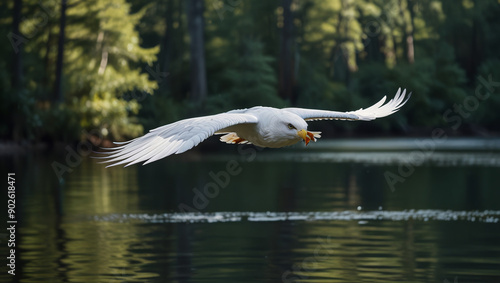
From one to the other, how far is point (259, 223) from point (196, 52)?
32429mm

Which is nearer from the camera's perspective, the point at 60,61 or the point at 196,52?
the point at 60,61

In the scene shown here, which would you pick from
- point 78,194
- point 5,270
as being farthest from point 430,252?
point 78,194

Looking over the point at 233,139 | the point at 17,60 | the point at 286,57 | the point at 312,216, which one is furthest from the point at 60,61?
the point at 233,139

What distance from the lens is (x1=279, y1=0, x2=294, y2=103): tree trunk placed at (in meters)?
62.4

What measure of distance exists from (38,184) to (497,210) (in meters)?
14.0

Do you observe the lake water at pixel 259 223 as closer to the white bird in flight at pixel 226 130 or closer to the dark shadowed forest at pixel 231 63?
the white bird in flight at pixel 226 130

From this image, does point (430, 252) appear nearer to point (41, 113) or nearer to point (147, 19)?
point (41, 113)

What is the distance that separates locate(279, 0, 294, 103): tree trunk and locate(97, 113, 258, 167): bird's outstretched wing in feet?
163

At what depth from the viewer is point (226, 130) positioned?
1376cm

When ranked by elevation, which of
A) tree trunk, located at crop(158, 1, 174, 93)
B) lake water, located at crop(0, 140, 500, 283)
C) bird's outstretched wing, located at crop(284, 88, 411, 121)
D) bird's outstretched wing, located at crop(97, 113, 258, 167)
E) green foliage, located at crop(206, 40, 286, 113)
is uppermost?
tree trunk, located at crop(158, 1, 174, 93)

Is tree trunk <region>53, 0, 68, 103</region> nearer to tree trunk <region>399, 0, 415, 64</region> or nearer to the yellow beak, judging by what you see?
tree trunk <region>399, 0, 415, 64</region>

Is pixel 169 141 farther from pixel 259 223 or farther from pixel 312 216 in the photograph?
pixel 312 216

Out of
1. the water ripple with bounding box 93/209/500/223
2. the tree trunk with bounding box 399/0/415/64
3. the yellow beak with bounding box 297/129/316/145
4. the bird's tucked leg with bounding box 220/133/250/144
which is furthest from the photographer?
the tree trunk with bounding box 399/0/415/64

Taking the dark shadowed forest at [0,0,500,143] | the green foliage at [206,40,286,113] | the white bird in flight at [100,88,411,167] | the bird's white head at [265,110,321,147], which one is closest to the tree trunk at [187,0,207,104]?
the dark shadowed forest at [0,0,500,143]
